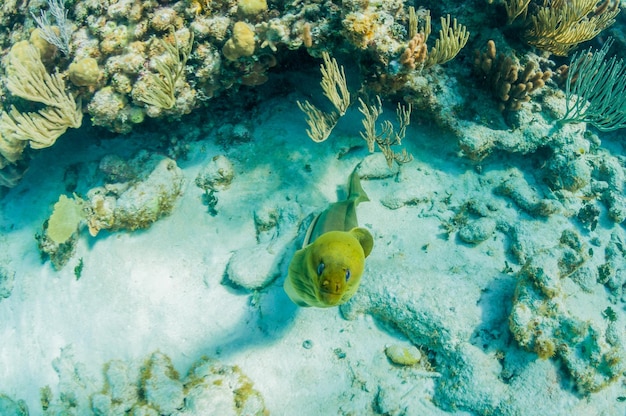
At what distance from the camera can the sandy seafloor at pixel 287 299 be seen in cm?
376

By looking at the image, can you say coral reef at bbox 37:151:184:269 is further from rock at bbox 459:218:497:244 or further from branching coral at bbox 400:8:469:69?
rock at bbox 459:218:497:244

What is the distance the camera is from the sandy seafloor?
3.76m

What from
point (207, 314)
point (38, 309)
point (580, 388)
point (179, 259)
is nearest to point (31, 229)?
point (38, 309)

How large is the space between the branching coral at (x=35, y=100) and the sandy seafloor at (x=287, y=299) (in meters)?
1.00

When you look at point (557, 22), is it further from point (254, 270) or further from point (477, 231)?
point (254, 270)

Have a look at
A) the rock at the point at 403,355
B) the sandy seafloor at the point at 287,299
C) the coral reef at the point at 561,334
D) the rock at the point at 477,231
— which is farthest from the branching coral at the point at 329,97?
the coral reef at the point at 561,334

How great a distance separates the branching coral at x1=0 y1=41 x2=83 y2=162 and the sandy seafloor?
1.00 meters

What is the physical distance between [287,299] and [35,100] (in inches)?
146

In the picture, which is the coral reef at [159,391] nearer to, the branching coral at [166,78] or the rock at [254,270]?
the rock at [254,270]

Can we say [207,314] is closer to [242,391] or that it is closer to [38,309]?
[242,391]

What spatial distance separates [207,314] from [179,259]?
0.83 meters

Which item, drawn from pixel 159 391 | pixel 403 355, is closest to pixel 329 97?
pixel 403 355

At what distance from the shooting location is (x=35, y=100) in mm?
4180

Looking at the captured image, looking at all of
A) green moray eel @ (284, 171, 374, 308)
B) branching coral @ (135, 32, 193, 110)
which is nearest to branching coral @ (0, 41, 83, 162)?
branching coral @ (135, 32, 193, 110)
